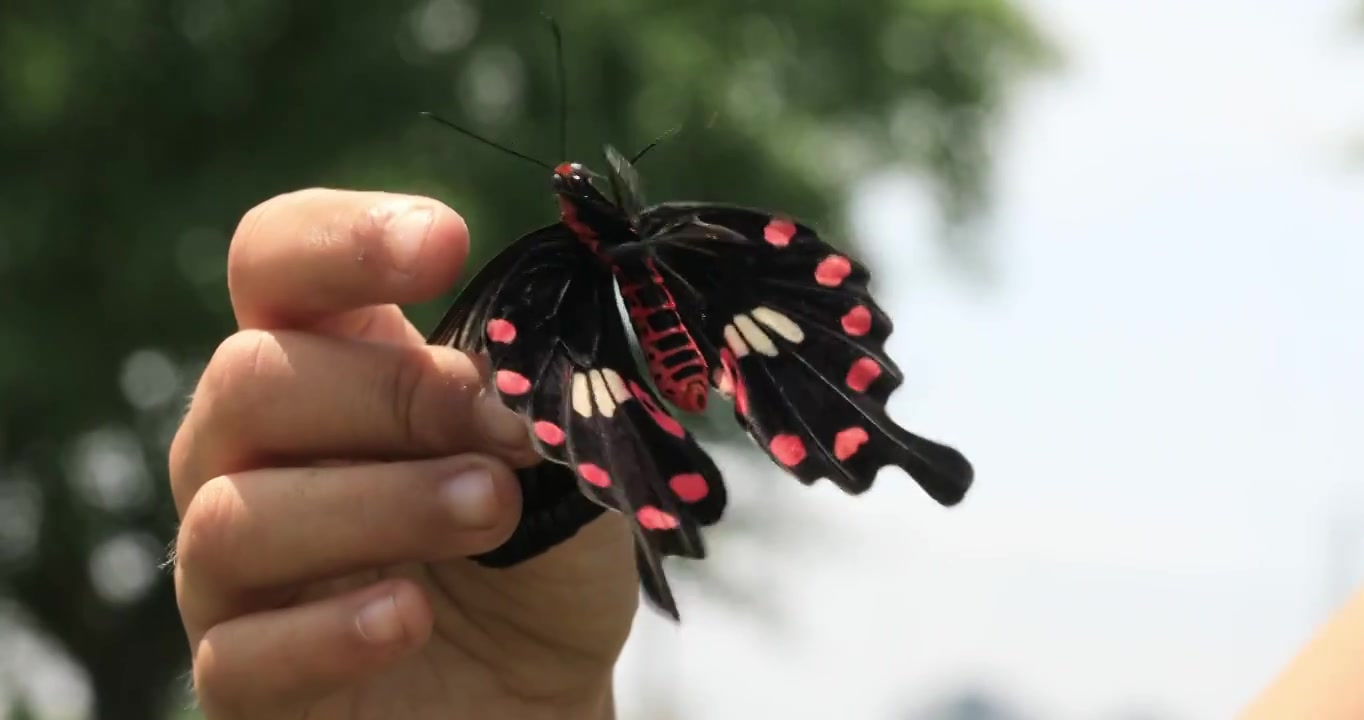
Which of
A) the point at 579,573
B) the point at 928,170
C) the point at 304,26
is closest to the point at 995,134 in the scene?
the point at 928,170

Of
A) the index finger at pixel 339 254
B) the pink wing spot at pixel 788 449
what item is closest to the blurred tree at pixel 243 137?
the index finger at pixel 339 254

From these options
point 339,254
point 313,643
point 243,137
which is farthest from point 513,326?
point 243,137

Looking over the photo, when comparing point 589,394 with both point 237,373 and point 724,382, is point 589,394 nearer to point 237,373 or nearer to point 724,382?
point 724,382

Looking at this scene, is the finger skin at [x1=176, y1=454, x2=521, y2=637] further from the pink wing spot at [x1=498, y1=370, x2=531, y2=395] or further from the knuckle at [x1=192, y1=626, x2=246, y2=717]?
the pink wing spot at [x1=498, y1=370, x2=531, y2=395]

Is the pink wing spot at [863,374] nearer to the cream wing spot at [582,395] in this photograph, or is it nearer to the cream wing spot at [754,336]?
the cream wing spot at [754,336]

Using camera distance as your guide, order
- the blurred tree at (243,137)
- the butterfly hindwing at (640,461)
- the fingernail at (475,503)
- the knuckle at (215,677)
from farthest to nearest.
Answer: the blurred tree at (243,137) → the knuckle at (215,677) → the fingernail at (475,503) → the butterfly hindwing at (640,461)

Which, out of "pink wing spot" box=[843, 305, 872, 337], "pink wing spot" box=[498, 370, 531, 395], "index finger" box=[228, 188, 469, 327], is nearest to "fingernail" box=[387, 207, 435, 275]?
"index finger" box=[228, 188, 469, 327]
